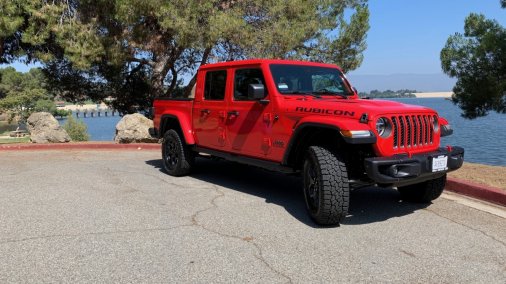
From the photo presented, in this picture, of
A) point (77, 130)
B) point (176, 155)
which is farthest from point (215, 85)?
point (77, 130)

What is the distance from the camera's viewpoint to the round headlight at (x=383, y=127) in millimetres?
4656

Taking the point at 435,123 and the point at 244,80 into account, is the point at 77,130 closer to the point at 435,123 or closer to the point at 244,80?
the point at 244,80

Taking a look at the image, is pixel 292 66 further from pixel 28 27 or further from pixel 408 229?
pixel 28 27

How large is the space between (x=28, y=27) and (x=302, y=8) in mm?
7928

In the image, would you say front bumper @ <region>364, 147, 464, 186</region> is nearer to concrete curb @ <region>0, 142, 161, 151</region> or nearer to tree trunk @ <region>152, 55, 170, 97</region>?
concrete curb @ <region>0, 142, 161, 151</region>

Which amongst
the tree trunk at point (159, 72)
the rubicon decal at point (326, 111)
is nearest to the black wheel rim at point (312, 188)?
the rubicon decal at point (326, 111)

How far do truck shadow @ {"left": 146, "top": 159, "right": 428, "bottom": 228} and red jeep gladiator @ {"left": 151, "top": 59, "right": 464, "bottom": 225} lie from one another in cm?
32

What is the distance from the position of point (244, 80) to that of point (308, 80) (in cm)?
88

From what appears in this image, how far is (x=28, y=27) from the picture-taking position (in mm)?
12789

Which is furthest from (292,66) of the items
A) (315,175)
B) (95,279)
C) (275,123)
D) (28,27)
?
(28,27)

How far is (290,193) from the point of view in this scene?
6492 mm

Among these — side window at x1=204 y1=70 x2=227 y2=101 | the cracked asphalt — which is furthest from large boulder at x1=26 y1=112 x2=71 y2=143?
side window at x1=204 y1=70 x2=227 y2=101

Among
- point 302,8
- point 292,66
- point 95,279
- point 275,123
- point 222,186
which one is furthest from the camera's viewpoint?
point 302,8

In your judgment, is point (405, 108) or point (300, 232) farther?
point (405, 108)
